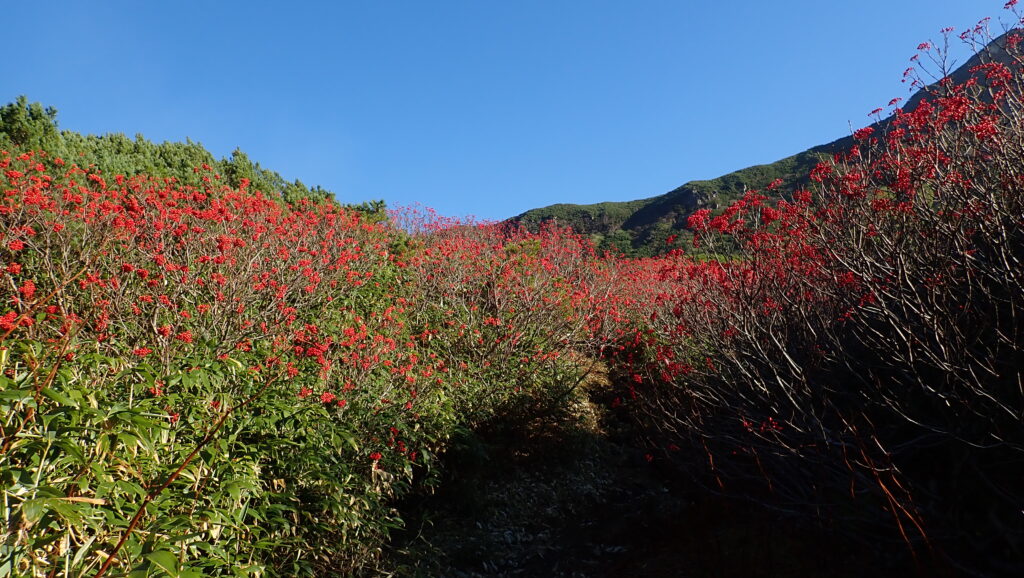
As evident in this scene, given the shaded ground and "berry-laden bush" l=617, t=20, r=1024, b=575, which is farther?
the shaded ground

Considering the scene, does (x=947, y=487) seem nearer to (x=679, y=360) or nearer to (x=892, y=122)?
(x=892, y=122)

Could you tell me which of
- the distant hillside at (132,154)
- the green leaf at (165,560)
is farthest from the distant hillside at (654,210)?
the green leaf at (165,560)

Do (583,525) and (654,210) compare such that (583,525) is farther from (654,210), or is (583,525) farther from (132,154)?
(654,210)

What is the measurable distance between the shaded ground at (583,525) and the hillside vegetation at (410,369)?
237 mm

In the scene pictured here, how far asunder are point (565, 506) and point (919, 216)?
4871 mm

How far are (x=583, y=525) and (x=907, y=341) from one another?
3.88m

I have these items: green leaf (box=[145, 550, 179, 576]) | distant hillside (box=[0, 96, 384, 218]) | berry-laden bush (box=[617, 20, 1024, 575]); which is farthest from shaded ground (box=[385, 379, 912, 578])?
distant hillside (box=[0, 96, 384, 218])

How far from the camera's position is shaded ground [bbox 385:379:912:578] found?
13.3 feet

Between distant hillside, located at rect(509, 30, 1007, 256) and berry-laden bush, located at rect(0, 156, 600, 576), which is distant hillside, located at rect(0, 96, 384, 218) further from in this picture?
distant hillside, located at rect(509, 30, 1007, 256)

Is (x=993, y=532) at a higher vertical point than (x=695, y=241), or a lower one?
lower

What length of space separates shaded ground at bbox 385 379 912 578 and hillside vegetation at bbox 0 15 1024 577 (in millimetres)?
237

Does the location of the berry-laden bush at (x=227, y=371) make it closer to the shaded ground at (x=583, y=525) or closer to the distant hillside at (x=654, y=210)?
the shaded ground at (x=583, y=525)

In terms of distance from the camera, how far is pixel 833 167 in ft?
17.4

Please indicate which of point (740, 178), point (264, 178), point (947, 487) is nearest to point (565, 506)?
point (947, 487)
